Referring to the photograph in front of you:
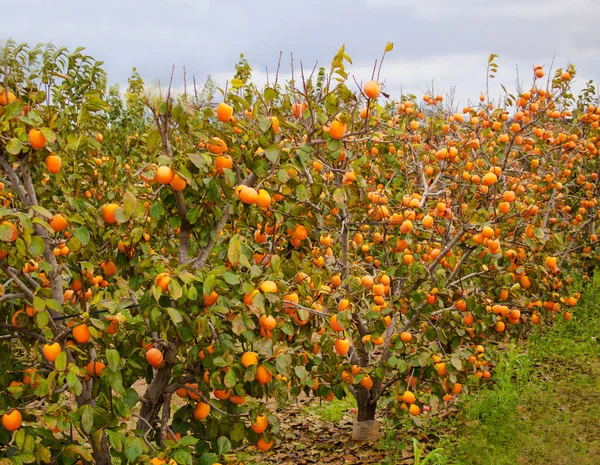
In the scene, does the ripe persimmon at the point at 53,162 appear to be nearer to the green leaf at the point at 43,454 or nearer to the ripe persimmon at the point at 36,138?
the ripe persimmon at the point at 36,138

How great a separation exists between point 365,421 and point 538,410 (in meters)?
1.57

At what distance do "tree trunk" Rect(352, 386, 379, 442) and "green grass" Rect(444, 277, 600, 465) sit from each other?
547 mm

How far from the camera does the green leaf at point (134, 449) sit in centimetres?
198

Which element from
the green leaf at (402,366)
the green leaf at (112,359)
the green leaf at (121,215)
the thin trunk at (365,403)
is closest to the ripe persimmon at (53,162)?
the green leaf at (121,215)

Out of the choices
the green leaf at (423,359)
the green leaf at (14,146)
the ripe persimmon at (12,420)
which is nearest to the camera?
the green leaf at (14,146)

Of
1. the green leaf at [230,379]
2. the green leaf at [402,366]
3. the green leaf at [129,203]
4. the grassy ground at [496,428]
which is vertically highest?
the green leaf at [129,203]

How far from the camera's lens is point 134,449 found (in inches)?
78.8

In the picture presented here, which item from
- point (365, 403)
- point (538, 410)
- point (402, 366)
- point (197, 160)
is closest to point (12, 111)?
point (197, 160)

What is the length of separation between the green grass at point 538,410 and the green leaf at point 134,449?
96.3 inches

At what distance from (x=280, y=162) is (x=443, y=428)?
9.50 ft

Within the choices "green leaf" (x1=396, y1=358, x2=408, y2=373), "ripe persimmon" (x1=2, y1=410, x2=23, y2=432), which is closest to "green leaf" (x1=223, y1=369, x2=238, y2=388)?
"ripe persimmon" (x1=2, y1=410, x2=23, y2=432)

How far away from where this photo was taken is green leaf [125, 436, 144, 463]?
1.98 meters

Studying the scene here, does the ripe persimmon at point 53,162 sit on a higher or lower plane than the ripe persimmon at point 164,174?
higher

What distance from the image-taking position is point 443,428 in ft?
13.9
